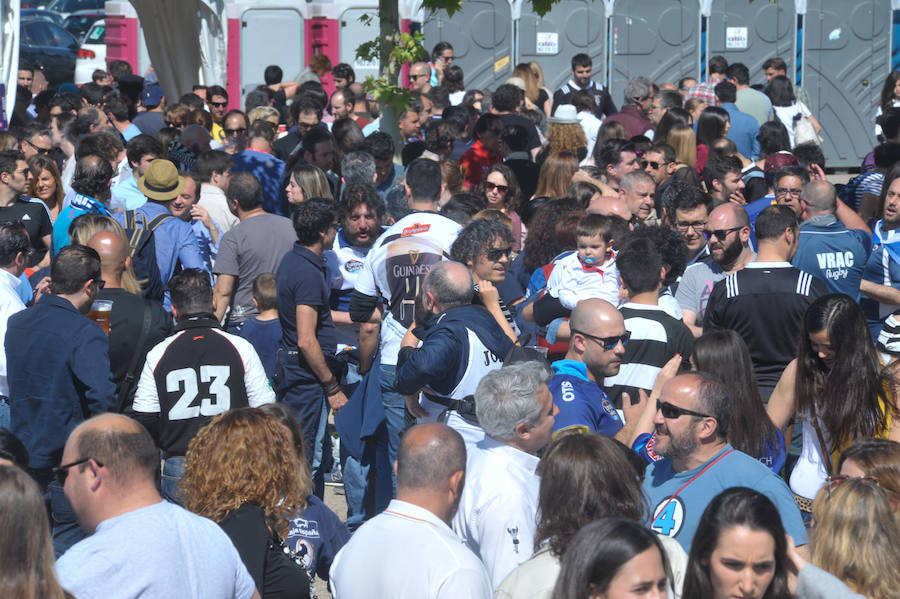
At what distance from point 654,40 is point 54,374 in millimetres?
14977

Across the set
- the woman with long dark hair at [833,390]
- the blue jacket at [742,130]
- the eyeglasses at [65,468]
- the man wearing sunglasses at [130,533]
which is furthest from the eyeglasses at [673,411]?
the blue jacket at [742,130]

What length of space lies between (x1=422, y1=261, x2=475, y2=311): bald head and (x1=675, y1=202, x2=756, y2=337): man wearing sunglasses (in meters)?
1.58

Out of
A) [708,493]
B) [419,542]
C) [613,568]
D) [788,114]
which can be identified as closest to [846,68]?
[788,114]

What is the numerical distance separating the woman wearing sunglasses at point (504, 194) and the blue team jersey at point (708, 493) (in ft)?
13.6

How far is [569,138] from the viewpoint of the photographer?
10.1 m

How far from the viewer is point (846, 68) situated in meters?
18.2

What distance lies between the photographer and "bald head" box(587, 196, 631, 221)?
7062 millimetres

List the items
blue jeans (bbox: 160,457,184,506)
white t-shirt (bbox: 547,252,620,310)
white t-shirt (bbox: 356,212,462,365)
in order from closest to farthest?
1. blue jeans (bbox: 160,457,184,506)
2. white t-shirt (bbox: 547,252,620,310)
3. white t-shirt (bbox: 356,212,462,365)

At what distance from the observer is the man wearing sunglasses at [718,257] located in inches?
247

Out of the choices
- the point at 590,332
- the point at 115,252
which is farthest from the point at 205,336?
the point at 590,332

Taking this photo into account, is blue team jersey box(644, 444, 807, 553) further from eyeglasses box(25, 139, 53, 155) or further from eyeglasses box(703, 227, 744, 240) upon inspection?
eyeglasses box(25, 139, 53, 155)

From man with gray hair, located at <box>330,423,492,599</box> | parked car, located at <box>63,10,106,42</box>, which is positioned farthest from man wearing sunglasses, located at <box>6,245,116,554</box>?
parked car, located at <box>63,10,106,42</box>

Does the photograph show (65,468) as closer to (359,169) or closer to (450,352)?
(450,352)

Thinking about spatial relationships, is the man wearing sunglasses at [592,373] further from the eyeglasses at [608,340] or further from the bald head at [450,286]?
the bald head at [450,286]
